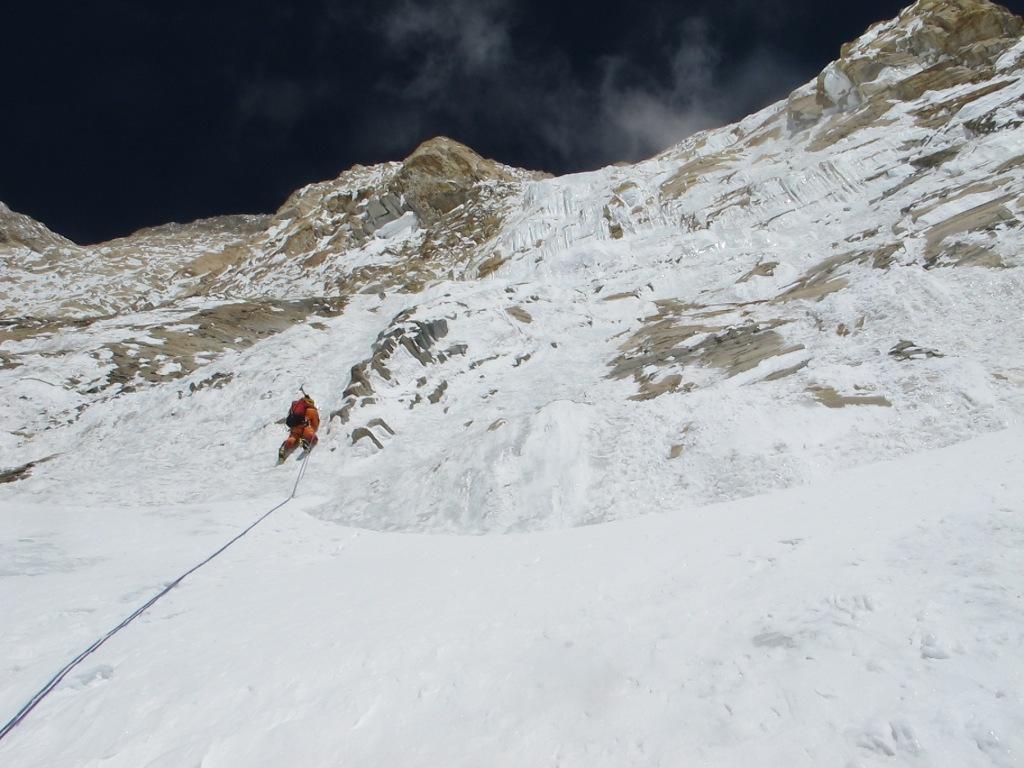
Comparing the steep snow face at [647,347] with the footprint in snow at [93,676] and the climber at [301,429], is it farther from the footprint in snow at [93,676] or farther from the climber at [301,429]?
the footprint in snow at [93,676]

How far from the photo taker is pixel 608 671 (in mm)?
4102

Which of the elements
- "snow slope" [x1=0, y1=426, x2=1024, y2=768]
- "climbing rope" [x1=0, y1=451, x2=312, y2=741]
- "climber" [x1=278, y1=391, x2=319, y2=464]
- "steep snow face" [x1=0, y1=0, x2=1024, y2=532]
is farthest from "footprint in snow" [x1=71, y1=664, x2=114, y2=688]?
"climber" [x1=278, y1=391, x2=319, y2=464]

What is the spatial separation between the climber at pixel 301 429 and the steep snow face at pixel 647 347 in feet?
1.70

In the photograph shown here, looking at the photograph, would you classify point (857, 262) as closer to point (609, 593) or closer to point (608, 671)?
point (609, 593)

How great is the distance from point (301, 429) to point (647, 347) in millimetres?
11259

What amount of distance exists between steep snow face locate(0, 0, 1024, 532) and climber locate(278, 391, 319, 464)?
1.70ft

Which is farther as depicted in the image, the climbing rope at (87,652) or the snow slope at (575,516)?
the climbing rope at (87,652)

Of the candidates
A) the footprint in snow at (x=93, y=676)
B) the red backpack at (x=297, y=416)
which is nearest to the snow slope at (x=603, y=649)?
the footprint in snow at (x=93, y=676)

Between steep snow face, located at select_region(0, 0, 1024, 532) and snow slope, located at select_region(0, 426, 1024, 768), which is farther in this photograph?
steep snow face, located at select_region(0, 0, 1024, 532)

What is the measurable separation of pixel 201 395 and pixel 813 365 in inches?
714

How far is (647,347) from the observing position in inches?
727

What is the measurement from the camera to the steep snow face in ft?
31.7

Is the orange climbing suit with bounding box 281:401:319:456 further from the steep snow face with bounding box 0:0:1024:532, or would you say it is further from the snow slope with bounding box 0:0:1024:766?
the snow slope with bounding box 0:0:1024:766

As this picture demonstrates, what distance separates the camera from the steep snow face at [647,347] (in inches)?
380
